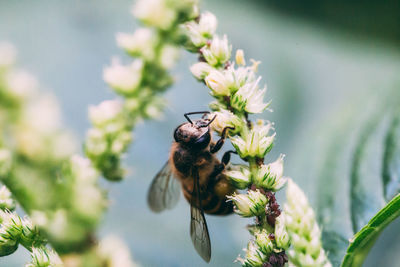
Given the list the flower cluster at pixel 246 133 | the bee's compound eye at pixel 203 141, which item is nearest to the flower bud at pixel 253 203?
the flower cluster at pixel 246 133

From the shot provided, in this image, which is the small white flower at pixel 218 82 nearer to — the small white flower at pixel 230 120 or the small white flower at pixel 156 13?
the small white flower at pixel 230 120

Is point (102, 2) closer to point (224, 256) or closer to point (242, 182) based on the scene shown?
point (224, 256)

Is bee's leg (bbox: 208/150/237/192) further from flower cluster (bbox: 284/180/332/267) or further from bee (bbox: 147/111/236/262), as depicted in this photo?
flower cluster (bbox: 284/180/332/267)

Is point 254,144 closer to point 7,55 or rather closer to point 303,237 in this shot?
point 303,237

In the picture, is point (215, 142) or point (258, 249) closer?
point (258, 249)

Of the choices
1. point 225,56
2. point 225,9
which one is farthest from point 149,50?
point 225,9

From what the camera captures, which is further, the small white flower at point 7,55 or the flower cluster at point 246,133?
Answer: the flower cluster at point 246,133
